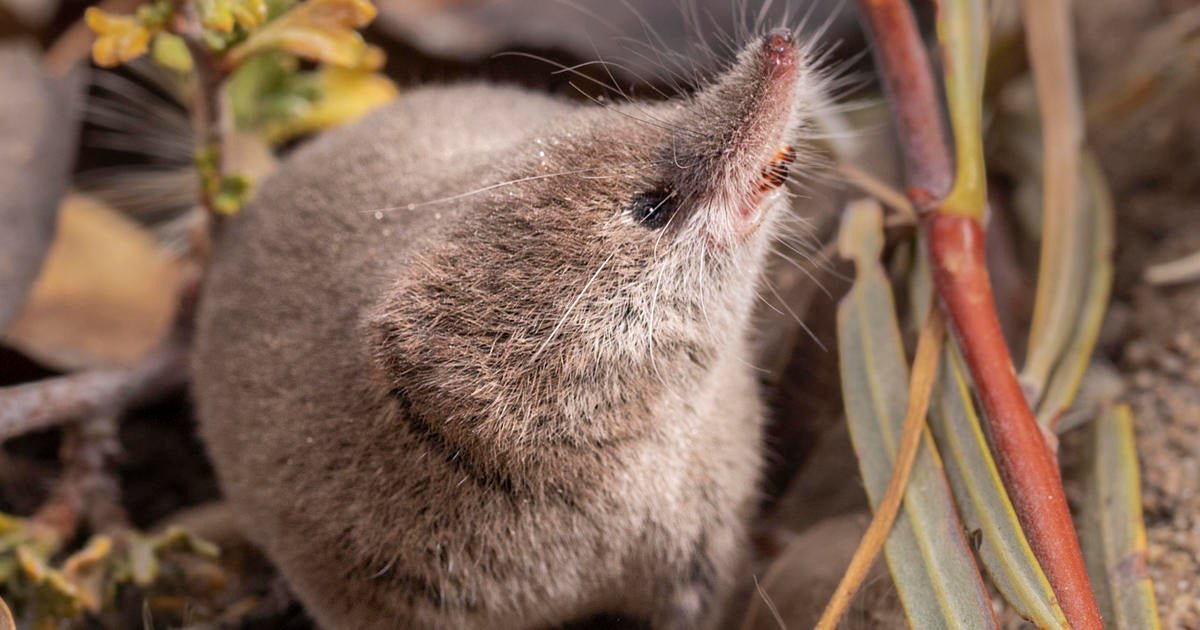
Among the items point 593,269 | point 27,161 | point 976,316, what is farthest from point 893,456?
point 27,161

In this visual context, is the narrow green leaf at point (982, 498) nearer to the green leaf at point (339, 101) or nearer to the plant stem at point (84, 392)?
the green leaf at point (339, 101)

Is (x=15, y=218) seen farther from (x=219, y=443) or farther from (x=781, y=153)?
(x=781, y=153)

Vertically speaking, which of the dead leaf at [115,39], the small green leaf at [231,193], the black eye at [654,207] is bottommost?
the small green leaf at [231,193]

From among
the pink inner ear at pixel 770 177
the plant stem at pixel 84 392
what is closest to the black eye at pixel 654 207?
the pink inner ear at pixel 770 177

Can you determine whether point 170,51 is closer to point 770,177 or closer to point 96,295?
point 96,295

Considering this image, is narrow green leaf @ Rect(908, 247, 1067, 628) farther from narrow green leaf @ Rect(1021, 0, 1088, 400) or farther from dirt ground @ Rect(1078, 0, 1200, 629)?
dirt ground @ Rect(1078, 0, 1200, 629)

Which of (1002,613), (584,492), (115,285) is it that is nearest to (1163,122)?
(1002,613)
